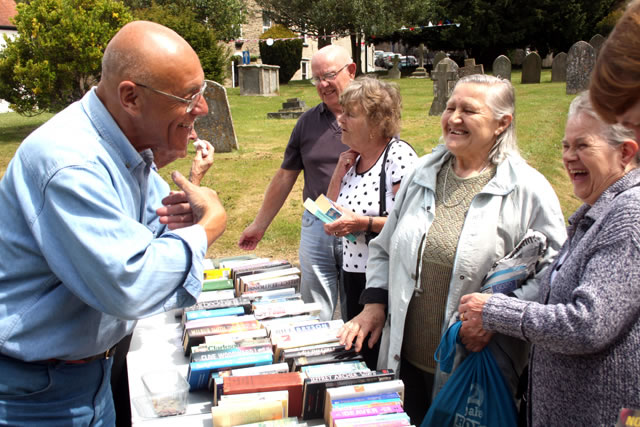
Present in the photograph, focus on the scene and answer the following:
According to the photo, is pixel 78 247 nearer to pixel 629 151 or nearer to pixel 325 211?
pixel 325 211

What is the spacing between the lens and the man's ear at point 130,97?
63.5 inches

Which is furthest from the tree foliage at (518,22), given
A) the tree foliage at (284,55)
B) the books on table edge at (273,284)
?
the books on table edge at (273,284)

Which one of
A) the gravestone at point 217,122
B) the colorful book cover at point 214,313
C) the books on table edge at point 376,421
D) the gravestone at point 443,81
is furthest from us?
the gravestone at point 443,81

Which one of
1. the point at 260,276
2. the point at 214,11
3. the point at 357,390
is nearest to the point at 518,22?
the point at 214,11

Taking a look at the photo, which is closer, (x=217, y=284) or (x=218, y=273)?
(x=217, y=284)

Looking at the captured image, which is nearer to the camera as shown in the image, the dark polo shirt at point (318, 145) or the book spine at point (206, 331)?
the book spine at point (206, 331)

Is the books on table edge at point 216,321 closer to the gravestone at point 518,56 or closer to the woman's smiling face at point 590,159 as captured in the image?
the woman's smiling face at point 590,159

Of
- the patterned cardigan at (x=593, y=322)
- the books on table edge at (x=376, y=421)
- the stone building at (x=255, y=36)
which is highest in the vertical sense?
the stone building at (x=255, y=36)

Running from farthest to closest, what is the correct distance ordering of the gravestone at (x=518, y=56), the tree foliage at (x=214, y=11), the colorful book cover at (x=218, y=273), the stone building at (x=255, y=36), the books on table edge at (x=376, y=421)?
the stone building at (x=255, y=36), the gravestone at (x=518, y=56), the tree foliage at (x=214, y=11), the colorful book cover at (x=218, y=273), the books on table edge at (x=376, y=421)

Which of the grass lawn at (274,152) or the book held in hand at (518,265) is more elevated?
the book held in hand at (518,265)

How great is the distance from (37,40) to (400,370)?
39.4 feet

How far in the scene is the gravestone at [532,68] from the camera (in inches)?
901

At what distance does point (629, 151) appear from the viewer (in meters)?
2.01

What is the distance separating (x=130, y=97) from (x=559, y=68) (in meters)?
24.7
